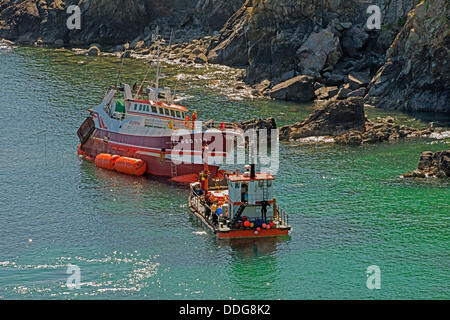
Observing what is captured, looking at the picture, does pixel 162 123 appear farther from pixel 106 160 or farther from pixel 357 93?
pixel 357 93

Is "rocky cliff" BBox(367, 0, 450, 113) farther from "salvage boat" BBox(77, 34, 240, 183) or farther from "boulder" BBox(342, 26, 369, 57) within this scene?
"salvage boat" BBox(77, 34, 240, 183)

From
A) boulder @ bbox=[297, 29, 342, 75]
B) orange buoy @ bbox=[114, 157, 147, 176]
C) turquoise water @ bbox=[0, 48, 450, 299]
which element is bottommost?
turquoise water @ bbox=[0, 48, 450, 299]

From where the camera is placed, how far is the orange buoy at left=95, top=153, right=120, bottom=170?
3748 inches

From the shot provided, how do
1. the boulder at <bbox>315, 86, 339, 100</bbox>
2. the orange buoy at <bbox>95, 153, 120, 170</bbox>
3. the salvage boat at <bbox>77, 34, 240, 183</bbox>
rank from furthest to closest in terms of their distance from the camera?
the boulder at <bbox>315, 86, 339, 100</bbox>, the orange buoy at <bbox>95, 153, 120, 170</bbox>, the salvage boat at <bbox>77, 34, 240, 183</bbox>

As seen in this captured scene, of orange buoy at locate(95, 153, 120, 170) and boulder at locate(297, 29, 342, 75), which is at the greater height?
boulder at locate(297, 29, 342, 75)

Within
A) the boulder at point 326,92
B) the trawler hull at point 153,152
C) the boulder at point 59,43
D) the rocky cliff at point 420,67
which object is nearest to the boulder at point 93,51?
the boulder at point 59,43

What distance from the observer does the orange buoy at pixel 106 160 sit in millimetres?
95188

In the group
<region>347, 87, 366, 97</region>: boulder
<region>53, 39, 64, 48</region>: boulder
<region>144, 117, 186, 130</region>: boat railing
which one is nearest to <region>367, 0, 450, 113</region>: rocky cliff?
<region>347, 87, 366, 97</region>: boulder

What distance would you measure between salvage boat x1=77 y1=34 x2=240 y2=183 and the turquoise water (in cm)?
250

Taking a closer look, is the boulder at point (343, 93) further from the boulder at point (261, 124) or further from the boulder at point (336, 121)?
the boulder at point (261, 124)

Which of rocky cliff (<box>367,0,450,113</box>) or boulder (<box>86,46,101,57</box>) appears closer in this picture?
rocky cliff (<box>367,0,450,113</box>)

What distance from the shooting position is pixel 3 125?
118m

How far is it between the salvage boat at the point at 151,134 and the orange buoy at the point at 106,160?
13cm
